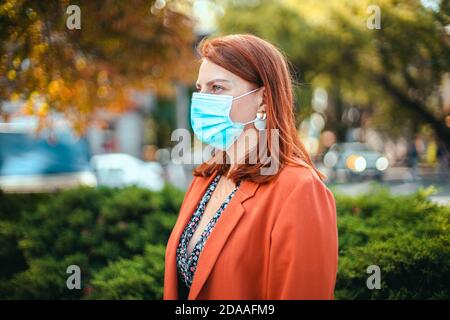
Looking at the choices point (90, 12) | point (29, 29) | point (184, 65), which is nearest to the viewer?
point (29, 29)

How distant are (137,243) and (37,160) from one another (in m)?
6.98

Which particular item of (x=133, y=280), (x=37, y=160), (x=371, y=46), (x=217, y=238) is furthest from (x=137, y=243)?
(x=371, y=46)

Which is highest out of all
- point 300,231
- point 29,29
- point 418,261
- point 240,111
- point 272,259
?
point 29,29

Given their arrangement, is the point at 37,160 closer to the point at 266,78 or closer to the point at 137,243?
the point at 137,243

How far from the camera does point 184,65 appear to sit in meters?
6.67

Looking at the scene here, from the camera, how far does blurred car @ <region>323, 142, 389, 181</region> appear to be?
77.2ft

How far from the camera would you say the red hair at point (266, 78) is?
6.96 ft

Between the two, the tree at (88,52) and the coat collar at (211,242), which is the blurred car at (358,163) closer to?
the tree at (88,52)

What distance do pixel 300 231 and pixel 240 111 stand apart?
2.33 feet

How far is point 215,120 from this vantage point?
2.34m

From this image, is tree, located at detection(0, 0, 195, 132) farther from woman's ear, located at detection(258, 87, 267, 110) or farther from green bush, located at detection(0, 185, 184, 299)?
woman's ear, located at detection(258, 87, 267, 110)

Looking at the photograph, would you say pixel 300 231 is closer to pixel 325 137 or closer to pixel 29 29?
pixel 29 29

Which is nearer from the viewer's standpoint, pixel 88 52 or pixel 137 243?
pixel 137 243
